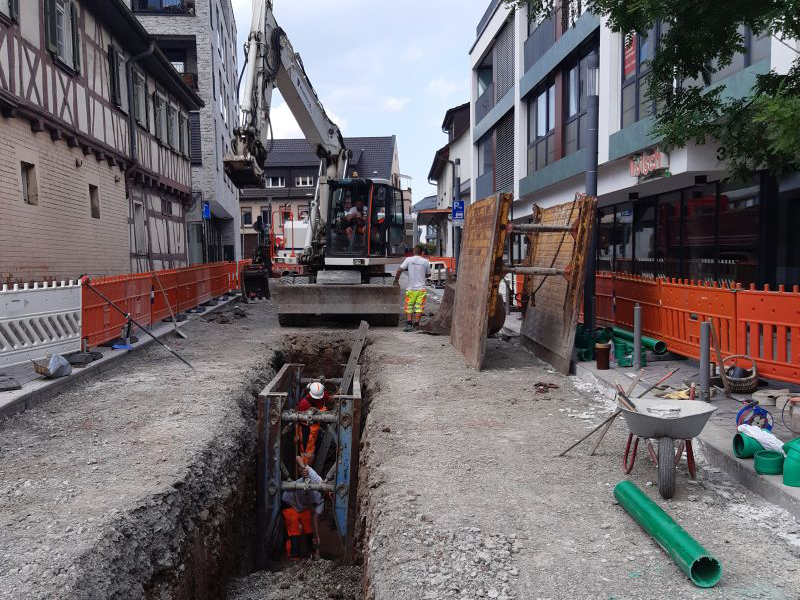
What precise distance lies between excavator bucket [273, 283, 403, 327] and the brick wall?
4.13 meters

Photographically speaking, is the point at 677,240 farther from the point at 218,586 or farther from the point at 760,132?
the point at 218,586

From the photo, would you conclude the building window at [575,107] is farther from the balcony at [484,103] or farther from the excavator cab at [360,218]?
the balcony at [484,103]

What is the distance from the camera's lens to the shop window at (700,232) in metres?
11.3

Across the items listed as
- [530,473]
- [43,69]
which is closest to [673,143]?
[530,473]

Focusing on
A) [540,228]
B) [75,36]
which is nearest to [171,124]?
[75,36]

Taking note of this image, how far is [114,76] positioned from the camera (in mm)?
15266

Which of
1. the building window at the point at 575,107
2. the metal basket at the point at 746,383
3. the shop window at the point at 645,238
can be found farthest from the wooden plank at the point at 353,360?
the building window at the point at 575,107

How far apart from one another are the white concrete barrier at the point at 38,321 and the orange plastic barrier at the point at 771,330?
794cm

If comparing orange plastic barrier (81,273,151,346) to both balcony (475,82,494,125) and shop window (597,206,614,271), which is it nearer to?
shop window (597,206,614,271)

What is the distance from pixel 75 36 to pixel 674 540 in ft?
46.7

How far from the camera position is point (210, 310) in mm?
16438

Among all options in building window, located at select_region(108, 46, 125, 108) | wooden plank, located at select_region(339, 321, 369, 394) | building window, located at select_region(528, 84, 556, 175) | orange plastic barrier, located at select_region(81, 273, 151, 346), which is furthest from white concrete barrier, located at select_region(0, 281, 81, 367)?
building window, located at select_region(528, 84, 556, 175)

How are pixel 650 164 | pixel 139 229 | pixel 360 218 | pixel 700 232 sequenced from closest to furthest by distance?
1. pixel 650 164
2. pixel 700 232
3. pixel 360 218
4. pixel 139 229

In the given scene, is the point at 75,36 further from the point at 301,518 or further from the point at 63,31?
the point at 301,518
